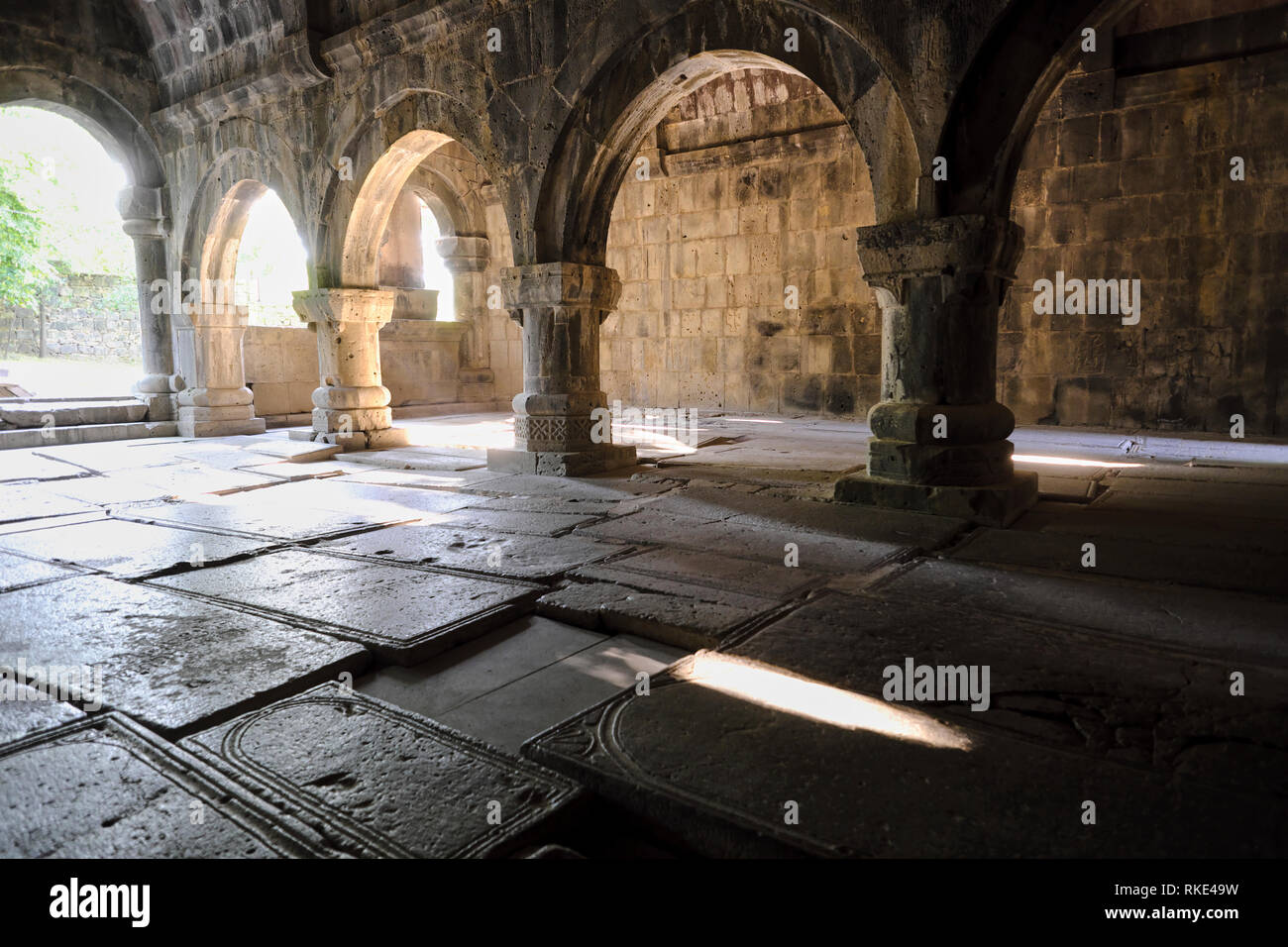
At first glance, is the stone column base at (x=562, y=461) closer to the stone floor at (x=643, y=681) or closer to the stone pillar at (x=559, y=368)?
the stone pillar at (x=559, y=368)

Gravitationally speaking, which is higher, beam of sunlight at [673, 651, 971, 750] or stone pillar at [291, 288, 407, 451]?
stone pillar at [291, 288, 407, 451]

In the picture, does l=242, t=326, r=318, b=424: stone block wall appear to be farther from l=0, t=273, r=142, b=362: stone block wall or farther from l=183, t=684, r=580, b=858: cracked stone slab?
l=0, t=273, r=142, b=362: stone block wall

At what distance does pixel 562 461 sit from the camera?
6141mm

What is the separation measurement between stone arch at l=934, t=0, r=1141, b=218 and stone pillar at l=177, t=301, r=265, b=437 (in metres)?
8.32

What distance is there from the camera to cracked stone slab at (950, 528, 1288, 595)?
3.22 meters

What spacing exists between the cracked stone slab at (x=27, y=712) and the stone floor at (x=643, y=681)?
0.4 inches

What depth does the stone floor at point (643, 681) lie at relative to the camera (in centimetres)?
167

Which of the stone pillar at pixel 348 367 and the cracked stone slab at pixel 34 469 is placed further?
the stone pillar at pixel 348 367

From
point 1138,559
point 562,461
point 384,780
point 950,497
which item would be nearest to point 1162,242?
point 950,497

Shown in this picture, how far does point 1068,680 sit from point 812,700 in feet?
2.46

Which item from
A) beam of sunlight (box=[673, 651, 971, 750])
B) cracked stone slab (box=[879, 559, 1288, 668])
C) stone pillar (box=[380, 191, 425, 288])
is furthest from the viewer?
stone pillar (box=[380, 191, 425, 288])

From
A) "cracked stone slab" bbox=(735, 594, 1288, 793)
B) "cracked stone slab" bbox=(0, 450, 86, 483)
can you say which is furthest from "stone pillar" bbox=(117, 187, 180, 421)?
"cracked stone slab" bbox=(735, 594, 1288, 793)

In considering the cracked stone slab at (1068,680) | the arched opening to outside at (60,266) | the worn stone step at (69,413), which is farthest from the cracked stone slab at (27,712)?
the arched opening to outside at (60,266)
